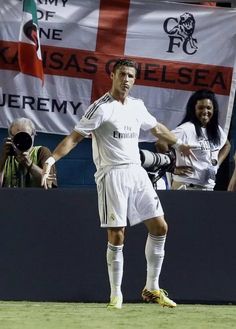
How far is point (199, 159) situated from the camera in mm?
11164

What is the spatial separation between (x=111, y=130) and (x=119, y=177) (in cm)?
38

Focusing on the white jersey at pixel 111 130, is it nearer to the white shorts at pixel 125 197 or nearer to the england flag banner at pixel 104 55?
the white shorts at pixel 125 197

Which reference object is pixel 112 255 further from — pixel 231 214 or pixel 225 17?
pixel 225 17

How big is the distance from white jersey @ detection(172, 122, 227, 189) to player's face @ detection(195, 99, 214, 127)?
0.31 ft

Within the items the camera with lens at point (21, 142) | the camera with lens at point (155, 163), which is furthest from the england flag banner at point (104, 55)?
the camera with lens at point (155, 163)

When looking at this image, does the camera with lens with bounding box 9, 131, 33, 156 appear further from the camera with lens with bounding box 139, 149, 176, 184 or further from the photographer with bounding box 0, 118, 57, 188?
the camera with lens with bounding box 139, 149, 176, 184

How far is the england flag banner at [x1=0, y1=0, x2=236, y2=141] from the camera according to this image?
1214cm

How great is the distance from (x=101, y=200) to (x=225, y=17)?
12.6 ft

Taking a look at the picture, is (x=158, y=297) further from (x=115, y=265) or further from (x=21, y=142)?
(x=21, y=142)

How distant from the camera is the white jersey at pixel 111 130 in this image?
920 cm

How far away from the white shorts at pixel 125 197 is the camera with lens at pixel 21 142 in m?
1.10

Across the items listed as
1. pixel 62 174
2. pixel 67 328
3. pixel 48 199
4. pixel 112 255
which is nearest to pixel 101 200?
pixel 112 255

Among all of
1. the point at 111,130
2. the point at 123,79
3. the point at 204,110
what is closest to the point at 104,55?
the point at 204,110

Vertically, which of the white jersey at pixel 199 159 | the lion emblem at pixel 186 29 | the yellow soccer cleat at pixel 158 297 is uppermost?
the lion emblem at pixel 186 29
